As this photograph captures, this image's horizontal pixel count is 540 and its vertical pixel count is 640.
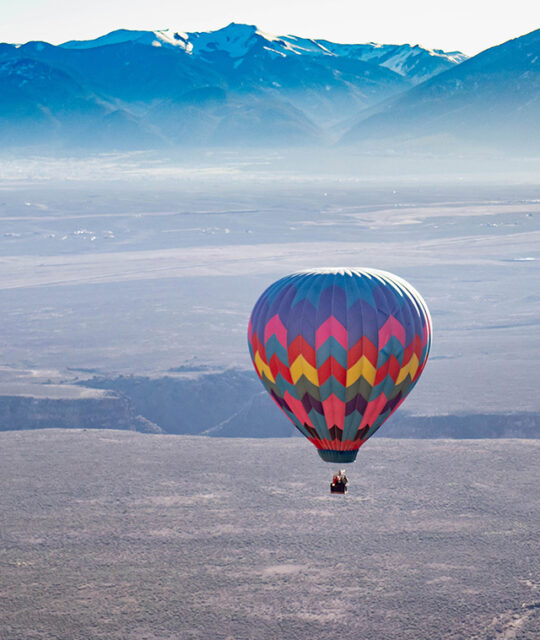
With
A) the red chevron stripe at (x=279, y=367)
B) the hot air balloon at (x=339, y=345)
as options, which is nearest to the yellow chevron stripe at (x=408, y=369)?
the hot air balloon at (x=339, y=345)

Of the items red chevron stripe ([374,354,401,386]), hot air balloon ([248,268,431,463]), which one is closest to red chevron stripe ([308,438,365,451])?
hot air balloon ([248,268,431,463])

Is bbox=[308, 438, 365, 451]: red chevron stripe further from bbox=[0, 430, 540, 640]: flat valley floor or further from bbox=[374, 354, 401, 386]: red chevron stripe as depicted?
bbox=[0, 430, 540, 640]: flat valley floor

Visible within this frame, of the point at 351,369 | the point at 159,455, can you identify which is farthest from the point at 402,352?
the point at 159,455

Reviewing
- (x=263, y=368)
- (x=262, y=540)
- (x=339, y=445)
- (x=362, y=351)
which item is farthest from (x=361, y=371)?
(x=262, y=540)

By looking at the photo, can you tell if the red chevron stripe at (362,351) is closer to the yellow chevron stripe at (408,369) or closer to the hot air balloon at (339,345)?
the hot air balloon at (339,345)

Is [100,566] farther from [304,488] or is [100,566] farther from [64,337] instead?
[64,337]

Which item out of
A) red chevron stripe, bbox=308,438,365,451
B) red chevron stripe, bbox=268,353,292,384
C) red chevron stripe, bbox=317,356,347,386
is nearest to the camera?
red chevron stripe, bbox=317,356,347,386

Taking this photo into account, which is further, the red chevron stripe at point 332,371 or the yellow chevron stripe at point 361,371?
the yellow chevron stripe at point 361,371
